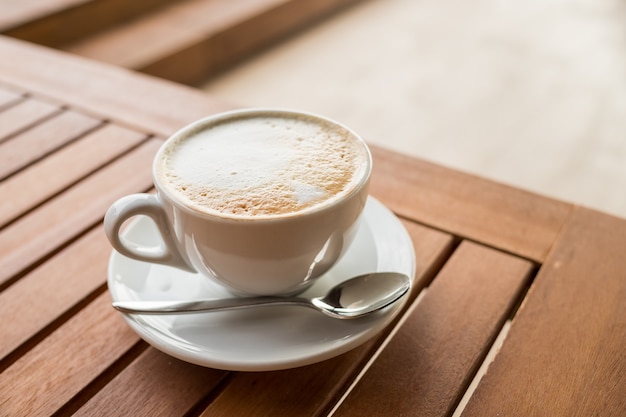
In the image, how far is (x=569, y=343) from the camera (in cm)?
45

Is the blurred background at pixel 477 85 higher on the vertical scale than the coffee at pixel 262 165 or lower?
lower

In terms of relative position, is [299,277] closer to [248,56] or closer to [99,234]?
[99,234]

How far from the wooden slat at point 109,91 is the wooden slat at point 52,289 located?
206 mm

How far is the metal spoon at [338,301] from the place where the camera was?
44 centimetres

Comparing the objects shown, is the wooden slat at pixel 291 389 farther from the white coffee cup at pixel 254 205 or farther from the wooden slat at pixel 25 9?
→ the wooden slat at pixel 25 9

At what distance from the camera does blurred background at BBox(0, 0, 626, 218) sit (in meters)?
1.70

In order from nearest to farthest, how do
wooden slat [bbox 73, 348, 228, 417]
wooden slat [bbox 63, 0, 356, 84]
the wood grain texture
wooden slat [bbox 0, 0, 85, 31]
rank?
wooden slat [bbox 73, 348, 228, 417] < the wood grain texture < wooden slat [bbox 0, 0, 85, 31] < wooden slat [bbox 63, 0, 356, 84]

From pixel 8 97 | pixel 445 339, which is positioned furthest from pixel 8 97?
pixel 445 339

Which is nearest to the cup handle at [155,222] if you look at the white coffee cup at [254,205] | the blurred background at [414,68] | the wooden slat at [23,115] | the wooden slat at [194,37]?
the white coffee cup at [254,205]

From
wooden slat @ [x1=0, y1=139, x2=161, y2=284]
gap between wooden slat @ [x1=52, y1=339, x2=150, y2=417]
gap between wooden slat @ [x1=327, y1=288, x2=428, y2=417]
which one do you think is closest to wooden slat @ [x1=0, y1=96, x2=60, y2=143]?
wooden slat @ [x1=0, y1=139, x2=161, y2=284]

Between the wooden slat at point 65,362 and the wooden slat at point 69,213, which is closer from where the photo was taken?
the wooden slat at point 65,362

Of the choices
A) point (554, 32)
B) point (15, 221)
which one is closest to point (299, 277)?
point (15, 221)

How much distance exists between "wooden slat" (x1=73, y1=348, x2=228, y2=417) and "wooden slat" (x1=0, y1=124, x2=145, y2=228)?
0.79 ft

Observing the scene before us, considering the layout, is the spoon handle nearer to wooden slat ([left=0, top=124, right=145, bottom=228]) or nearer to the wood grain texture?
wooden slat ([left=0, top=124, right=145, bottom=228])
